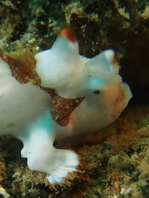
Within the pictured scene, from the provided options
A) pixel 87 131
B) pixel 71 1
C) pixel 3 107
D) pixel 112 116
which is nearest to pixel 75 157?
pixel 87 131

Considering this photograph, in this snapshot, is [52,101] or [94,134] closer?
[52,101]

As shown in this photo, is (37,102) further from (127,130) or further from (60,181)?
(127,130)

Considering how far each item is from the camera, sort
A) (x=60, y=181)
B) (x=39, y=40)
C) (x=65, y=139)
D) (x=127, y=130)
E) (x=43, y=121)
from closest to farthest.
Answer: (x=60, y=181) → (x=43, y=121) → (x=65, y=139) → (x=39, y=40) → (x=127, y=130)

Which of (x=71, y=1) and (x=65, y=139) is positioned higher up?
(x=71, y=1)

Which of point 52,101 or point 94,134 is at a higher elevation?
point 52,101
